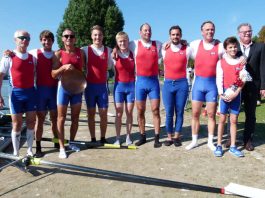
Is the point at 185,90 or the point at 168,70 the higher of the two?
the point at 168,70

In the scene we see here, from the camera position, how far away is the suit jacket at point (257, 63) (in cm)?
553

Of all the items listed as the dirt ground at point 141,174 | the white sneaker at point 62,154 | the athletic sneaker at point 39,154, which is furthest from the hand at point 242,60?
the athletic sneaker at point 39,154

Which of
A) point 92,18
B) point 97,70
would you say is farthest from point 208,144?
point 92,18

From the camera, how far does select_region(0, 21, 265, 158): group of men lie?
211 inches

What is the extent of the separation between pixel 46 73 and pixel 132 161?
219 centimetres

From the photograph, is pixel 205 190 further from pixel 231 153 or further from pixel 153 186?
pixel 231 153

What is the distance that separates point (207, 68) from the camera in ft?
18.8

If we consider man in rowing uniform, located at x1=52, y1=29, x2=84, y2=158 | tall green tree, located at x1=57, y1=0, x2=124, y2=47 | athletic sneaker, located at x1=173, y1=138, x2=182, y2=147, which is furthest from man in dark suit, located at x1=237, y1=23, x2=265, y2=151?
tall green tree, located at x1=57, y1=0, x2=124, y2=47

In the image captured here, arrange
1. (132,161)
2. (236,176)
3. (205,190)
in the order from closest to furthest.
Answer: (205,190), (236,176), (132,161)

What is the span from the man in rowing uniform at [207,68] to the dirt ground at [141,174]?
81 centimetres

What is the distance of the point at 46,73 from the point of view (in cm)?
558

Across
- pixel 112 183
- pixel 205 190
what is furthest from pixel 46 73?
pixel 205 190

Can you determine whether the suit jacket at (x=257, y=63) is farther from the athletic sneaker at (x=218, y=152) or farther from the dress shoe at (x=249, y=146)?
the athletic sneaker at (x=218, y=152)

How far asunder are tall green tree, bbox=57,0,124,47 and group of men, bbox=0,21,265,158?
87.9 ft
